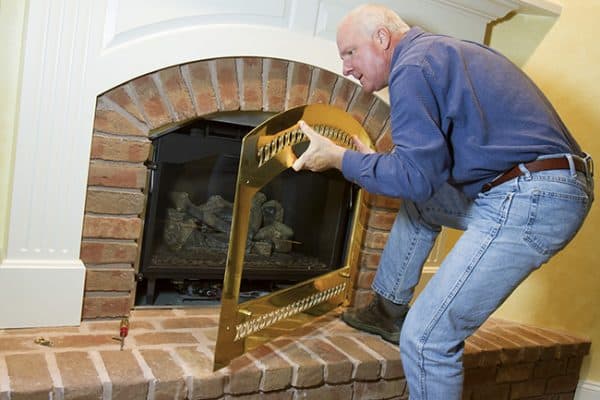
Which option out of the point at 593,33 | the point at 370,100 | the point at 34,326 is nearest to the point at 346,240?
the point at 370,100

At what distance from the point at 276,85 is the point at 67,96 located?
0.59 m

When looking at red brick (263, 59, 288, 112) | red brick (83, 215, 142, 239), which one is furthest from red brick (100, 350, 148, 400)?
red brick (263, 59, 288, 112)

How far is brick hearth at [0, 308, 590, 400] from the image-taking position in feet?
4.26

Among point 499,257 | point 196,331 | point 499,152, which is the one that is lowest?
point 196,331

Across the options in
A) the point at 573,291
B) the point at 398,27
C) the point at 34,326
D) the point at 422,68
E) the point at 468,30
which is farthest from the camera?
the point at 573,291

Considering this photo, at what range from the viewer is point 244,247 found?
4.81 feet

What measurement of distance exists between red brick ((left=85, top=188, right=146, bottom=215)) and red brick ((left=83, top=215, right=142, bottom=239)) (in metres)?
0.02

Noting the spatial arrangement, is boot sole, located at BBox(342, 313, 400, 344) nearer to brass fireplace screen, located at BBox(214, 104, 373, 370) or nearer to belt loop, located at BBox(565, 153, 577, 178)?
brass fireplace screen, located at BBox(214, 104, 373, 370)

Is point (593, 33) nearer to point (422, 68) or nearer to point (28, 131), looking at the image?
point (422, 68)

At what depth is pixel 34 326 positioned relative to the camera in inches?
59.9

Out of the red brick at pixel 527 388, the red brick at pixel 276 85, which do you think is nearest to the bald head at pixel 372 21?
the red brick at pixel 276 85

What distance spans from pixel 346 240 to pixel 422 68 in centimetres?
96

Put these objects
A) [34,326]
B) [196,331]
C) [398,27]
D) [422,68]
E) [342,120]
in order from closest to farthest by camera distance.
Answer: [422,68], [398,27], [34,326], [196,331], [342,120]

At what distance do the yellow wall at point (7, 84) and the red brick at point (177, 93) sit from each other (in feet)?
1.16
